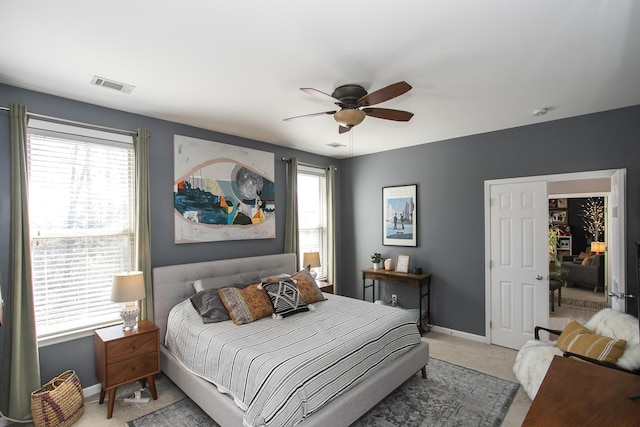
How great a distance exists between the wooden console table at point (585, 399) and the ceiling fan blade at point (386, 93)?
5.95 feet

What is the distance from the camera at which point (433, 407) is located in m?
2.80

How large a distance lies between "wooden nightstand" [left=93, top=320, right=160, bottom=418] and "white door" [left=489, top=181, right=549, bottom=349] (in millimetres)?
3941

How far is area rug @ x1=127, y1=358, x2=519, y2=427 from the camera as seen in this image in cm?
260

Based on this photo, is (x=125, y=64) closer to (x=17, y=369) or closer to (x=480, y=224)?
(x=17, y=369)

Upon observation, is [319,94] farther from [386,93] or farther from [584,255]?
[584,255]

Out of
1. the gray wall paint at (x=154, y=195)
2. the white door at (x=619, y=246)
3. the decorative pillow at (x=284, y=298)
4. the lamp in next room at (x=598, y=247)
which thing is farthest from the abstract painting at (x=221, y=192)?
the lamp in next room at (x=598, y=247)

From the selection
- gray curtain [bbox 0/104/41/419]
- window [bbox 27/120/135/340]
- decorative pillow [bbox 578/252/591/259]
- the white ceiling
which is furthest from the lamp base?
decorative pillow [bbox 578/252/591/259]

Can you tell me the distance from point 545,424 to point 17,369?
347 cm

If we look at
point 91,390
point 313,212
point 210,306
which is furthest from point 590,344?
point 91,390

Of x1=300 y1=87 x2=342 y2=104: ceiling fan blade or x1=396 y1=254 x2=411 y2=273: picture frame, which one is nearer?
x1=300 y1=87 x2=342 y2=104: ceiling fan blade

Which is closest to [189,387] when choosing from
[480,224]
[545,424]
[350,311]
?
[350,311]

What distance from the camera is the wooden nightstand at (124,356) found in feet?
8.79

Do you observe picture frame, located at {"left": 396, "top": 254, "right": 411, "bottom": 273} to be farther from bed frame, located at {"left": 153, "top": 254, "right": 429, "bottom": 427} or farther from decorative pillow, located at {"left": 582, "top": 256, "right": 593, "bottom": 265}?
decorative pillow, located at {"left": 582, "top": 256, "right": 593, "bottom": 265}

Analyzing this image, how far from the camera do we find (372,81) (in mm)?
2596
